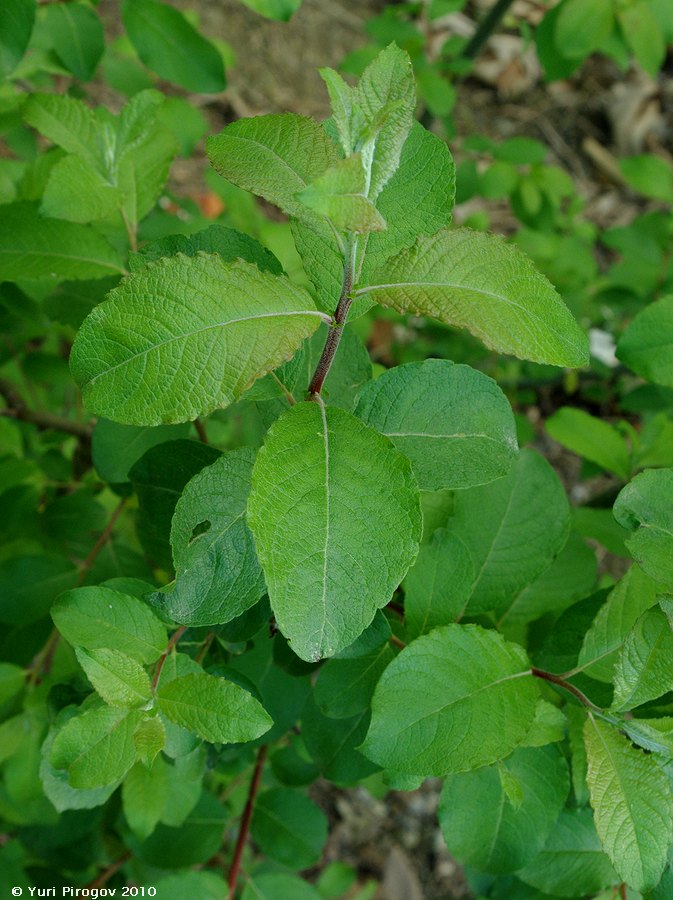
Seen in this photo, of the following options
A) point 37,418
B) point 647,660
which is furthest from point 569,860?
point 37,418

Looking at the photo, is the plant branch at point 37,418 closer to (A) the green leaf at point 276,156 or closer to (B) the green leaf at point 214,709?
(B) the green leaf at point 214,709

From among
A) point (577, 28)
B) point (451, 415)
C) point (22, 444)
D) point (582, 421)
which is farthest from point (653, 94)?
point (451, 415)

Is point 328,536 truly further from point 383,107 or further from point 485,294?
point 383,107

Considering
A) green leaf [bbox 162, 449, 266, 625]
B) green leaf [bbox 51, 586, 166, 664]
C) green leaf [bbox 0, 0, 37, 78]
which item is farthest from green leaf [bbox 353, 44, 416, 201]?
green leaf [bbox 0, 0, 37, 78]

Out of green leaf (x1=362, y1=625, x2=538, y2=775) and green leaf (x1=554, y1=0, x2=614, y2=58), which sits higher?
green leaf (x1=554, y1=0, x2=614, y2=58)

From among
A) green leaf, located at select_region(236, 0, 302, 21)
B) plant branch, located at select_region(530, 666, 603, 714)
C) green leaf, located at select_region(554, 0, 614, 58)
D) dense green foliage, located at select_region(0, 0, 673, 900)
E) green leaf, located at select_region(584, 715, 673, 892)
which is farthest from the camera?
green leaf, located at select_region(554, 0, 614, 58)

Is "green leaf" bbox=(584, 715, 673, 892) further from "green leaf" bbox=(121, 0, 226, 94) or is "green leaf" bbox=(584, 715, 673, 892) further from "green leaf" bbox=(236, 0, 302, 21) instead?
"green leaf" bbox=(121, 0, 226, 94)
